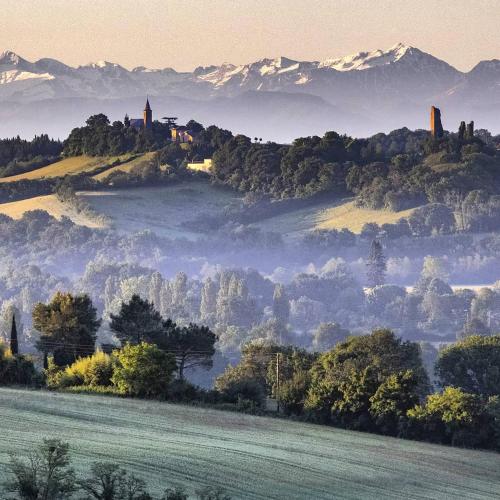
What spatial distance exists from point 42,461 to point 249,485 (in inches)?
260

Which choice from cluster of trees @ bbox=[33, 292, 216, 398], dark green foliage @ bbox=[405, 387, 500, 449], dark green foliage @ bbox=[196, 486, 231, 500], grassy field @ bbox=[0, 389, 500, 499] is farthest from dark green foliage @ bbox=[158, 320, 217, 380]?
dark green foliage @ bbox=[196, 486, 231, 500]

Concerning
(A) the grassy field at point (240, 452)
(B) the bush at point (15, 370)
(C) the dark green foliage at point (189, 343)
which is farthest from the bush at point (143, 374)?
(C) the dark green foliage at point (189, 343)

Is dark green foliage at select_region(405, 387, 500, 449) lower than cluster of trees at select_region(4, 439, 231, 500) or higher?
higher

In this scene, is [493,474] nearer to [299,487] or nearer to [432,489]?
[432,489]

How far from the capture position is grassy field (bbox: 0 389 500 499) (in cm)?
3919

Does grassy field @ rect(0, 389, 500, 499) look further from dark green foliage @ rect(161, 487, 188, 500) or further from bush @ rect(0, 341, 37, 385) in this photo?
bush @ rect(0, 341, 37, 385)

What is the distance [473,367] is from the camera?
257ft

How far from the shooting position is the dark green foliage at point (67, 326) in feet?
230

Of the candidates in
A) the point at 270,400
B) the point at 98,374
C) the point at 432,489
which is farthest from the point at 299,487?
the point at 270,400

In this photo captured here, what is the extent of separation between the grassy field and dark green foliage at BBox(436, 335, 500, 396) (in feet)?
75.6

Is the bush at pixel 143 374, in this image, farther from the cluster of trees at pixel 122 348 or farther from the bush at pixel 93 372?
the bush at pixel 93 372

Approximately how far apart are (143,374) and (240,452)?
1341 cm

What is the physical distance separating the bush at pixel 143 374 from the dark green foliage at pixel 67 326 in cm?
1117

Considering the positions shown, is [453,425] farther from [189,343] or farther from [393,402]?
[189,343]
